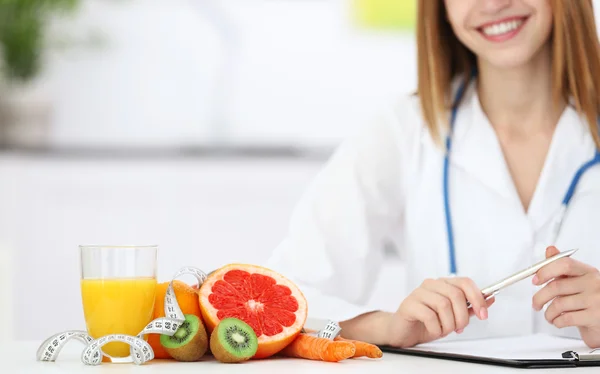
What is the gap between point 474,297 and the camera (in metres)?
1.31

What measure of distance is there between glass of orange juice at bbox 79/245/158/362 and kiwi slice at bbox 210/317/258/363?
10 centimetres

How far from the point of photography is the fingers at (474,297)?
1296 millimetres

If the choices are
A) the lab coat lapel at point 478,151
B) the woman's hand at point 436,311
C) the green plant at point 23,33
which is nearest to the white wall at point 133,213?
the green plant at point 23,33

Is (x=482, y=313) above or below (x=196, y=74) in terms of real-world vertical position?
below

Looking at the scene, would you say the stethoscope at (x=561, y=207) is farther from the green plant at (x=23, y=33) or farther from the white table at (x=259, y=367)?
the green plant at (x=23, y=33)

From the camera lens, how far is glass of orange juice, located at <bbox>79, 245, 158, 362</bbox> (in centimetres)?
114

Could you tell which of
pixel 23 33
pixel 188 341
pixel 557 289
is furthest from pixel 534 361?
pixel 23 33

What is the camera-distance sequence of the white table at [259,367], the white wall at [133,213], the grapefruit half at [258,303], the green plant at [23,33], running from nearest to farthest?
1. the white table at [259,367]
2. the grapefruit half at [258,303]
3. the white wall at [133,213]
4. the green plant at [23,33]

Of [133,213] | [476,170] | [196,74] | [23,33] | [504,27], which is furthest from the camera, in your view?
[196,74]

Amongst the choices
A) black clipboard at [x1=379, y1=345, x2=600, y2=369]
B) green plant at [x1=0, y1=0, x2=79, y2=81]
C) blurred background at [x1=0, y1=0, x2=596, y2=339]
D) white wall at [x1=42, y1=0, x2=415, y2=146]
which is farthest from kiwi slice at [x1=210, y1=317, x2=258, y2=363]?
white wall at [x1=42, y1=0, x2=415, y2=146]

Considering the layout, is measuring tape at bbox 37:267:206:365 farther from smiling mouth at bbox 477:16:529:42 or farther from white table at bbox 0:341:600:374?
smiling mouth at bbox 477:16:529:42

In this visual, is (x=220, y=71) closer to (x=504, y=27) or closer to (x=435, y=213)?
(x=435, y=213)

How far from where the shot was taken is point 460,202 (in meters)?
1.93

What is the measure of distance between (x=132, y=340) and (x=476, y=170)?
1.01 m
